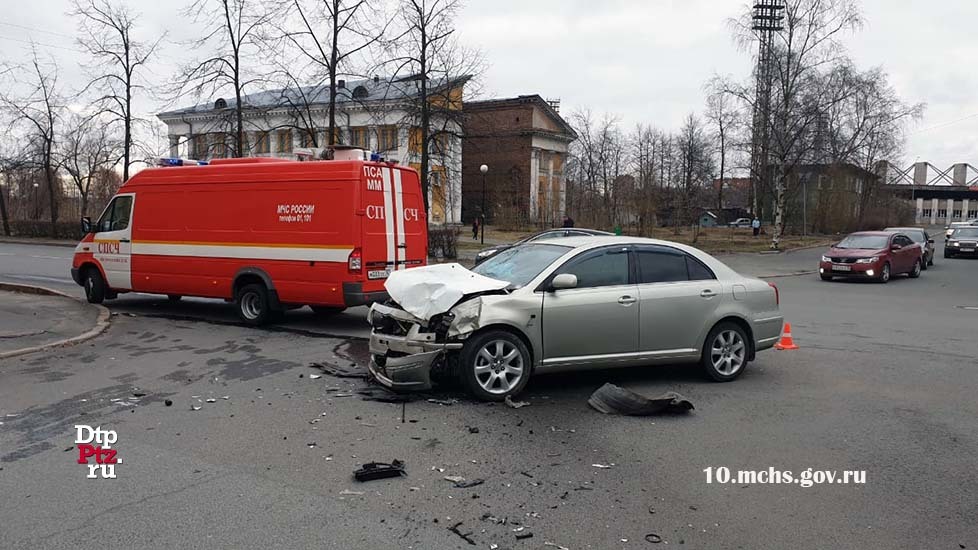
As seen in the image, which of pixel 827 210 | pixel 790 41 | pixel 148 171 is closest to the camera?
pixel 148 171

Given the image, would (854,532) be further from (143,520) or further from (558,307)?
(143,520)

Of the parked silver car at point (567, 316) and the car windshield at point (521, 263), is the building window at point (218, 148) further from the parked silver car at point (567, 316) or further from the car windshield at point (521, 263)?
the parked silver car at point (567, 316)

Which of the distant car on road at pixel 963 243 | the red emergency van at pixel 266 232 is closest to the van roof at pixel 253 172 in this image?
the red emergency van at pixel 266 232

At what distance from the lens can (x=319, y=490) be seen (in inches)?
170

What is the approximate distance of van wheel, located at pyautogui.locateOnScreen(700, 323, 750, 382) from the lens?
7.27 m

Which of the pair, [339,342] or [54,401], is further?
[339,342]

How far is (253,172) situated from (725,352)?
7.66 metres

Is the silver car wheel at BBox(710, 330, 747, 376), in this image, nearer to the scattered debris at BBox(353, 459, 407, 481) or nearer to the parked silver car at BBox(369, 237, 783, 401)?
the parked silver car at BBox(369, 237, 783, 401)

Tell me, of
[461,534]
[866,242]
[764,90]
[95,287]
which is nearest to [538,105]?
[764,90]

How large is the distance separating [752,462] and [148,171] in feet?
36.5

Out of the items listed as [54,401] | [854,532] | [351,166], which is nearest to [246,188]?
[351,166]

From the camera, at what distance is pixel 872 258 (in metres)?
20.8

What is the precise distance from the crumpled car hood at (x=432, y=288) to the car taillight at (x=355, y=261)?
334 centimetres

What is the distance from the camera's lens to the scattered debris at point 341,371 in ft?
24.3
